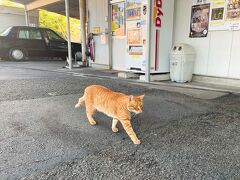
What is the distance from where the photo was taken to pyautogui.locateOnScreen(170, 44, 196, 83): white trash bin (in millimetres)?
5012

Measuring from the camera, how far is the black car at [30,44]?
371 inches

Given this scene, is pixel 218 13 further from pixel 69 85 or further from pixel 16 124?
pixel 16 124

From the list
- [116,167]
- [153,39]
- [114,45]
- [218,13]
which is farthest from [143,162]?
[114,45]

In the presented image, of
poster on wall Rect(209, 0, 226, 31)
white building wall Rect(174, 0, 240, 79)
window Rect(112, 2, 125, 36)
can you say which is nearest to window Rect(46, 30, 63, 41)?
window Rect(112, 2, 125, 36)

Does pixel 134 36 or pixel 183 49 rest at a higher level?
pixel 134 36

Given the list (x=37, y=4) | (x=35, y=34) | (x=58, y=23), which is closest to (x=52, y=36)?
(x=35, y=34)

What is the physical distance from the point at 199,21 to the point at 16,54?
8.29m

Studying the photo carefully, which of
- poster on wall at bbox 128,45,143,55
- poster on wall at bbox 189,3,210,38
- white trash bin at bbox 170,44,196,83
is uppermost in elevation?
poster on wall at bbox 189,3,210,38

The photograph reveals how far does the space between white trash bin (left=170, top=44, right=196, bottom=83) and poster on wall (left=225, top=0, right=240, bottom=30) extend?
3.27ft

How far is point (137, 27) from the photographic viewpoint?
5566 mm

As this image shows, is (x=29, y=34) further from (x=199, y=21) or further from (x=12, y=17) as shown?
(x=199, y=21)

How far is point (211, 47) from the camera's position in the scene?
5000 mm

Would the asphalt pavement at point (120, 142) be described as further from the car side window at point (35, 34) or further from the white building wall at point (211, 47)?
the car side window at point (35, 34)

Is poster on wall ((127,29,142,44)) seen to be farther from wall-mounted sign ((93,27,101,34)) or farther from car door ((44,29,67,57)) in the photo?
car door ((44,29,67,57))
